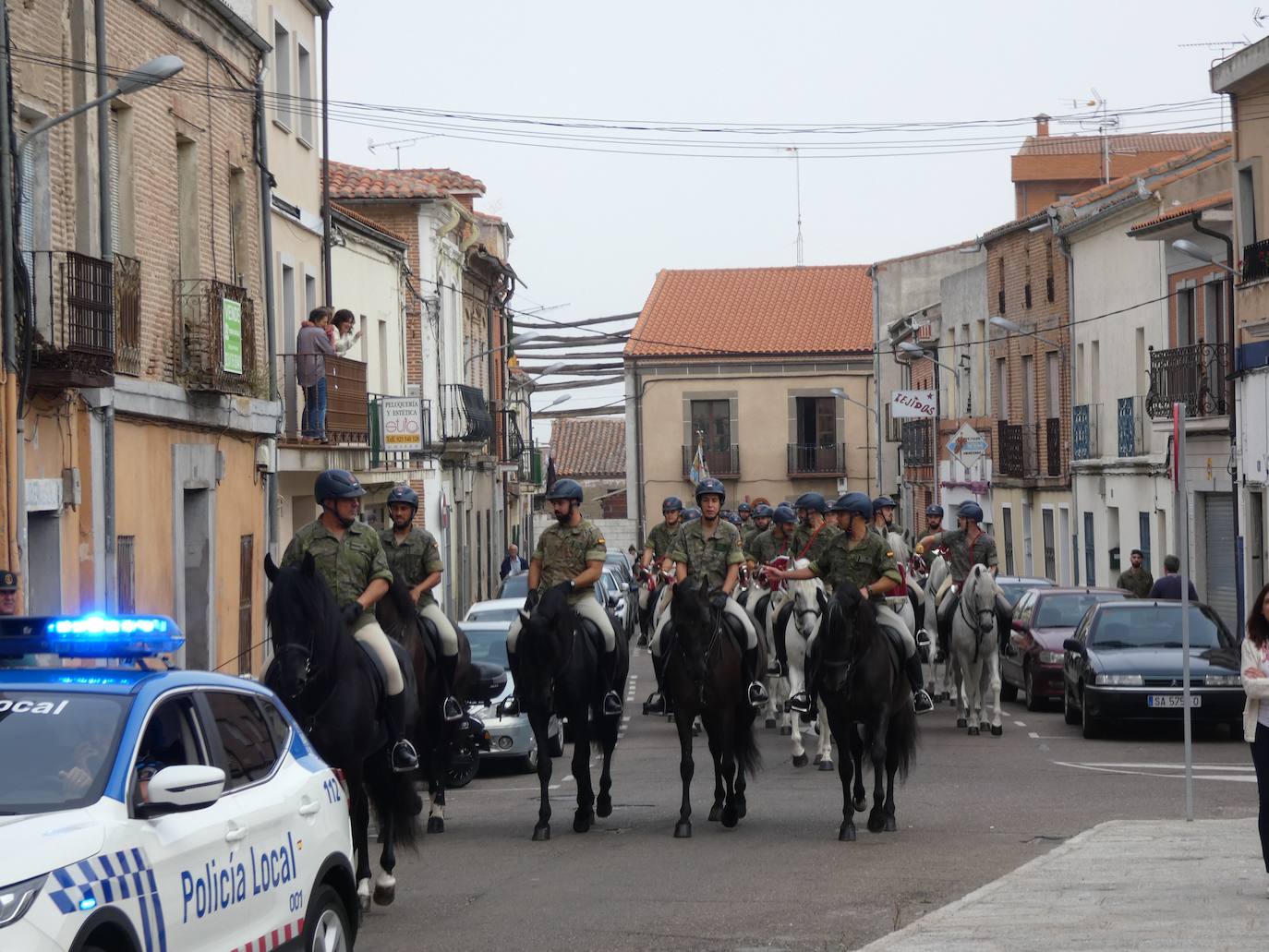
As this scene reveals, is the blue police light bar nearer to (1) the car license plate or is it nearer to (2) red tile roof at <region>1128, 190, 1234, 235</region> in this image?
(1) the car license plate

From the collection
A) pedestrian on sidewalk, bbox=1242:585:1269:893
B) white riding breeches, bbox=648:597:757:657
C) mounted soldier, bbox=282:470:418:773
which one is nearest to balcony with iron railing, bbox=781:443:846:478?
white riding breeches, bbox=648:597:757:657

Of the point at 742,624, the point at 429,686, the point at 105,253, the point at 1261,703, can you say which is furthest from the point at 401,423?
the point at 1261,703

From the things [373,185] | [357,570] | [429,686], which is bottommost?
[429,686]

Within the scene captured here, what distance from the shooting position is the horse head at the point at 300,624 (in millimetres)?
10156

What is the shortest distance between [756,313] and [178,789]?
7358 centimetres

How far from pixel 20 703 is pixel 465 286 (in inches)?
1759

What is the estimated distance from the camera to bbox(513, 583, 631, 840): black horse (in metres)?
14.1

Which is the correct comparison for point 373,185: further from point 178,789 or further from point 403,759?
point 178,789

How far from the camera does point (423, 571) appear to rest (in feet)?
47.7

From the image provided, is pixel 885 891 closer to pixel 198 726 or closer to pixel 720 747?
pixel 720 747

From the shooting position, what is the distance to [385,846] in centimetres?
1123

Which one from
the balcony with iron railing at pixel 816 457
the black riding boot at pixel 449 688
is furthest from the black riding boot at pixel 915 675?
the balcony with iron railing at pixel 816 457

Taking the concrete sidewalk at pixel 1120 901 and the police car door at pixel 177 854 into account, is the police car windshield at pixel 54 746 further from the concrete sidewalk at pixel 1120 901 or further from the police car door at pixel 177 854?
the concrete sidewalk at pixel 1120 901

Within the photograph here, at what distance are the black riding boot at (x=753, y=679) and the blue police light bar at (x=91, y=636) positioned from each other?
750 centimetres
